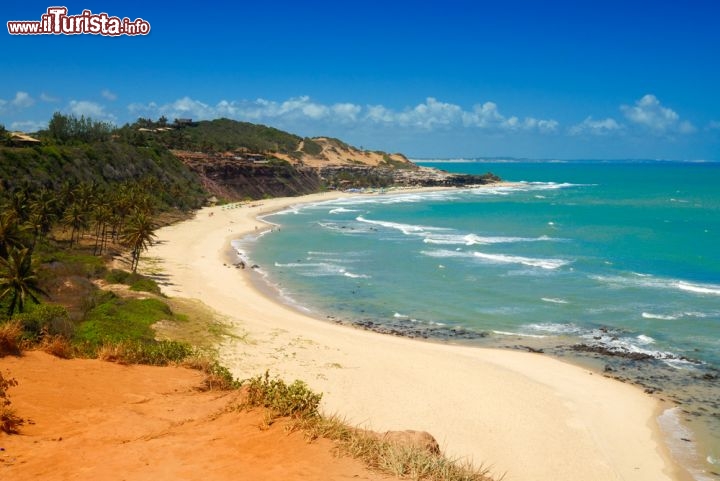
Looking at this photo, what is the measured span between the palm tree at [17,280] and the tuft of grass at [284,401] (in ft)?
63.7

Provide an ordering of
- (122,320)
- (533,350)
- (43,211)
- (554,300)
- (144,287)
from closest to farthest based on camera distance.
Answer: (122,320)
(533,350)
(144,287)
(554,300)
(43,211)

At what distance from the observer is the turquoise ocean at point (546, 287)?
96.6 ft

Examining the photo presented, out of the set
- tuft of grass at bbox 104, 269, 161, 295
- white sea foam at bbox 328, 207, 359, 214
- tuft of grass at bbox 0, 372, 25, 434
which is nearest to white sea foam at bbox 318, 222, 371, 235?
white sea foam at bbox 328, 207, 359, 214

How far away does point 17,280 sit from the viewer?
26.9m

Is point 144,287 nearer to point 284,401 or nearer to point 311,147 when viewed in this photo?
point 284,401

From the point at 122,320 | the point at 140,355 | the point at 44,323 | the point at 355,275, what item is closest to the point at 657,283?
the point at 355,275

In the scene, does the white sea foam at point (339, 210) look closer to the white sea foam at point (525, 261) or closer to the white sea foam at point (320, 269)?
the white sea foam at point (525, 261)

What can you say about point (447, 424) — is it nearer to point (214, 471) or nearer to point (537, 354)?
point (537, 354)

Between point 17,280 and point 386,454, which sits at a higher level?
point 386,454

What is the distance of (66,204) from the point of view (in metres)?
55.7

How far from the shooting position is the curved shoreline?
1991 cm

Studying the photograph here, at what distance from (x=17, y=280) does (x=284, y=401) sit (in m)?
21.2

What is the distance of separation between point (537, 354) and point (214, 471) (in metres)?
24.9

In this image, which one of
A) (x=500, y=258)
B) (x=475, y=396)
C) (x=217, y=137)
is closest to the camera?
(x=475, y=396)
